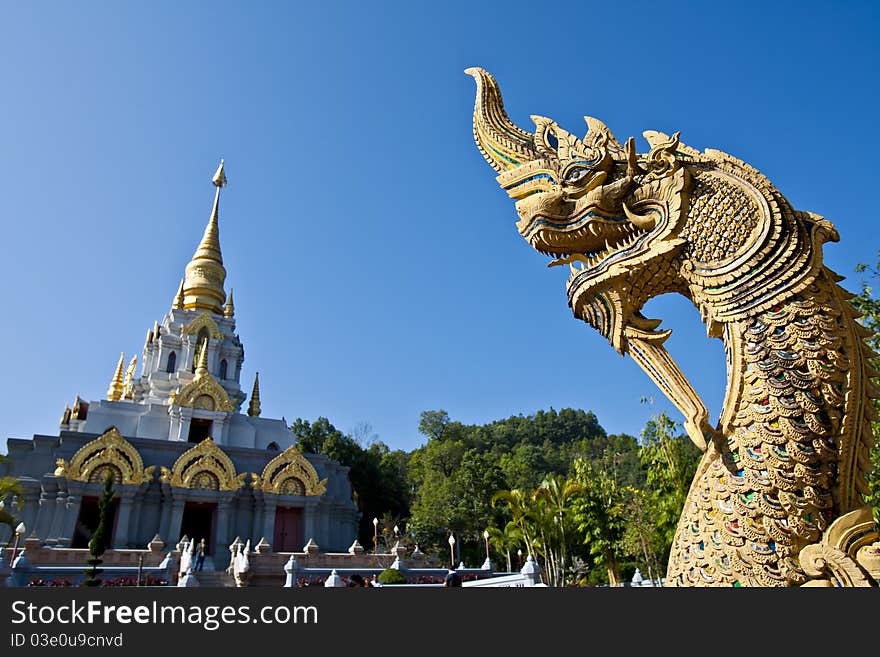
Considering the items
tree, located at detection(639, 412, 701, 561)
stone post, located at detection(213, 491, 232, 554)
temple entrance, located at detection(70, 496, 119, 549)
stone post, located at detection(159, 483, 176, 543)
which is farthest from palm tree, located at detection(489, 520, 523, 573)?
temple entrance, located at detection(70, 496, 119, 549)

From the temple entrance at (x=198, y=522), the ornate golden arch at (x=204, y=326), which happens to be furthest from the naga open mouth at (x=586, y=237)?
the ornate golden arch at (x=204, y=326)

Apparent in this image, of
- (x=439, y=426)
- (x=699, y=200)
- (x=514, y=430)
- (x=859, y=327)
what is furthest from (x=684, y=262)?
A: (x=514, y=430)

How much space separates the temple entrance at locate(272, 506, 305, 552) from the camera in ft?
89.2

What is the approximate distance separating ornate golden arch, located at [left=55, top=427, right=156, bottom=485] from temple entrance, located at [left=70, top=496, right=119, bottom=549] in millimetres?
955

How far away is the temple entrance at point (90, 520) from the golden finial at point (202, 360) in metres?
7.52

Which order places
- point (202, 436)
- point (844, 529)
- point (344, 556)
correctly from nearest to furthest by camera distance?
point (844, 529)
point (344, 556)
point (202, 436)

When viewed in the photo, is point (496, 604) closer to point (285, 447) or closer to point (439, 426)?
point (285, 447)

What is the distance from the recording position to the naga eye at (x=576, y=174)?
A: 4316 mm

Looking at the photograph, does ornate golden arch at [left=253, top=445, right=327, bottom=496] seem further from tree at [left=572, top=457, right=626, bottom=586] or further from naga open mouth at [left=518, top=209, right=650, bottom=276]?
naga open mouth at [left=518, top=209, right=650, bottom=276]

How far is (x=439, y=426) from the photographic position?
64125 millimetres

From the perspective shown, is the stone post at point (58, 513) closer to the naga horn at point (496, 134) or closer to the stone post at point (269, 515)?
the stone post at point (269, 515)

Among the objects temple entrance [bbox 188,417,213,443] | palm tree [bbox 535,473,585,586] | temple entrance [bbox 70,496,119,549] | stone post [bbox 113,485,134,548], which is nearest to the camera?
temple entrance [bbox 70,496,119,549]

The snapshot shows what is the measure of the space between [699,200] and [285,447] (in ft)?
99.0

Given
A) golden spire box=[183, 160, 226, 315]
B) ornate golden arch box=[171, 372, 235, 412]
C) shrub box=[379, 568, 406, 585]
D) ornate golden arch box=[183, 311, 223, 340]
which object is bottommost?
shrub box=[379, 568, 406, 585]
